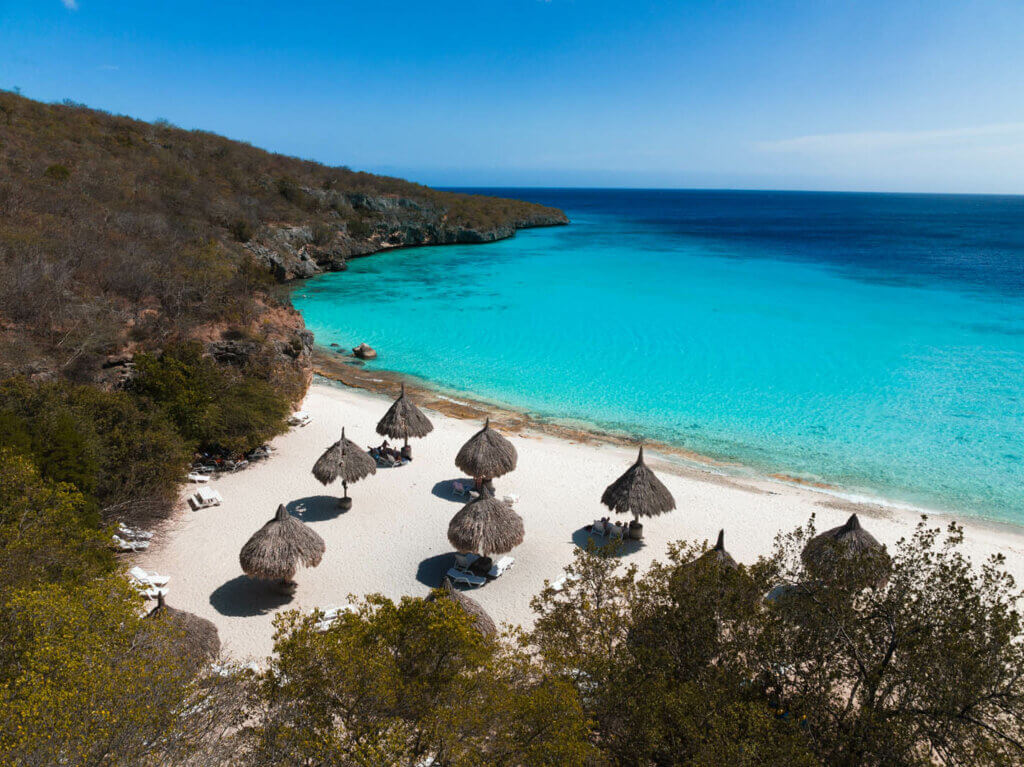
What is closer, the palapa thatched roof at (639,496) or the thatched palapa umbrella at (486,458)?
the palapa thatched roof at (639,496)

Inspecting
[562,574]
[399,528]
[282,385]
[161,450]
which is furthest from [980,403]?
[161,450]

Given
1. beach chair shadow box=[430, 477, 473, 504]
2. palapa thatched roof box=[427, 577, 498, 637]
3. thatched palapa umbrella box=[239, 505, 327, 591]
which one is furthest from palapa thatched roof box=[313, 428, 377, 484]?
palapa thatched roof box=[427, 577, 498, 637]

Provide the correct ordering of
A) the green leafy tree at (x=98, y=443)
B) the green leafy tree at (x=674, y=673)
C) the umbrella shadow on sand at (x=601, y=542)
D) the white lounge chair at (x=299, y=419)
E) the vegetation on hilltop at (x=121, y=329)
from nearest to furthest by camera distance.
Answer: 1. the green leafy tree at (x=674, y=673)
2. the green leafy tree at (x=98, y=443)
3. the vegetation on hilltop at (x=121, y=329)
4. the umbrella shadow on sand at (x=601, y=542)
5. the white lounge chair at (x=299, y=419)

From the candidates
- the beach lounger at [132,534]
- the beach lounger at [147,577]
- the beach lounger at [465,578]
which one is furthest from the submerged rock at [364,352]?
the beach lounger at [465,578]

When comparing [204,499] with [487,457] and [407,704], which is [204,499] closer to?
[487,457]

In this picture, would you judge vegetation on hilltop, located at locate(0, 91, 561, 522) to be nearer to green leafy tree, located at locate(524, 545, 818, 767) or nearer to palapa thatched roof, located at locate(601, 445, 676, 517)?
green leafy tree, located at locate(524, 545, 818, 767)

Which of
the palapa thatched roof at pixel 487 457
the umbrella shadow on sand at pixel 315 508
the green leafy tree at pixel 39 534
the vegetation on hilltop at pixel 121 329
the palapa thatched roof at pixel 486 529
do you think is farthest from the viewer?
the palapa thatched roof at pixel 487 457

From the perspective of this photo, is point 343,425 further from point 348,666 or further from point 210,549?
point 348,666

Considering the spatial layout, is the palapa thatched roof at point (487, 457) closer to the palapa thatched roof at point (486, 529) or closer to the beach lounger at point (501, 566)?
the palapa thatched roof at point (486, 529)
